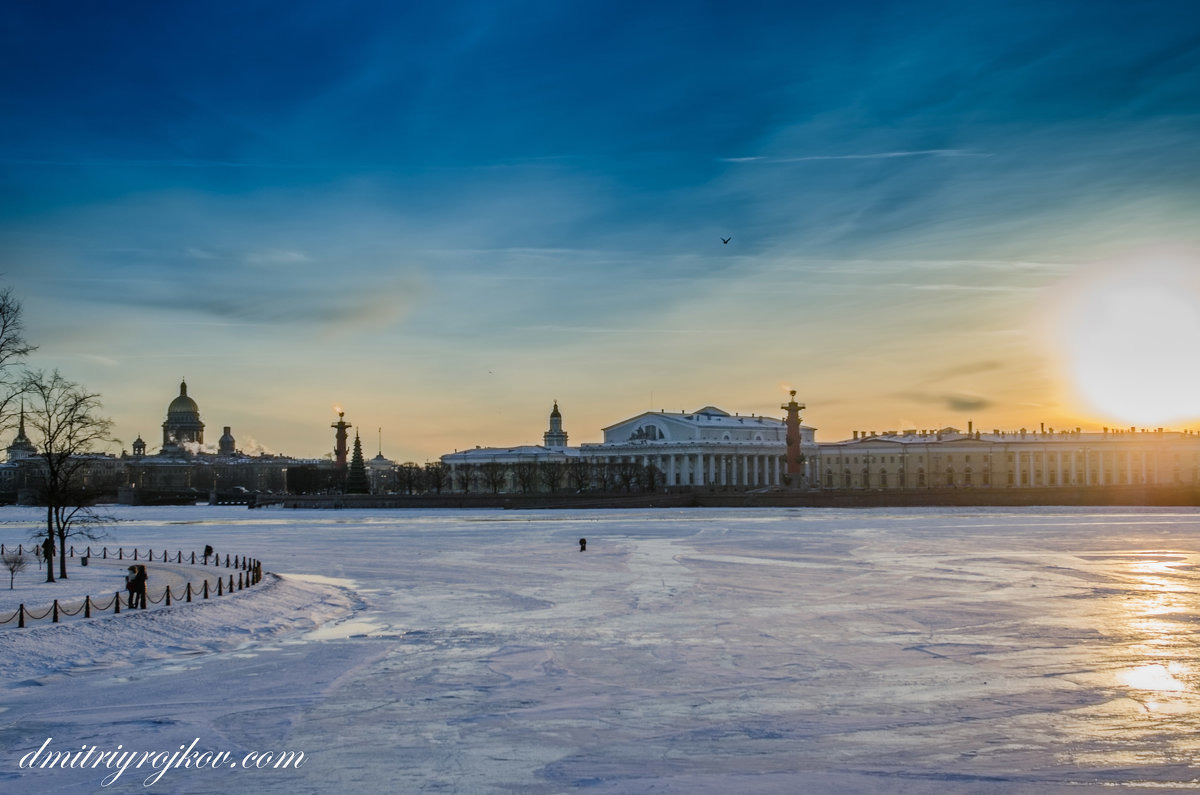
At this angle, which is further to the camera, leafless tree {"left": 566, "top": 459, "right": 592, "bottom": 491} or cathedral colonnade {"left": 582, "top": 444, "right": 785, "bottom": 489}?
cathedral colonnade {"left": 582, "top": 444, "right": 785, "bottom": 489}

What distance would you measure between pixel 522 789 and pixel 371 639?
11428 mm

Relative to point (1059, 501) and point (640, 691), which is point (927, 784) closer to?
point (640, 691)

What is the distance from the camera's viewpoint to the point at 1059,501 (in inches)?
4218

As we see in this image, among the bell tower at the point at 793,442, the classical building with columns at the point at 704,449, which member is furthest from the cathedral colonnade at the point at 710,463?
the bell tower at the point at 793,442

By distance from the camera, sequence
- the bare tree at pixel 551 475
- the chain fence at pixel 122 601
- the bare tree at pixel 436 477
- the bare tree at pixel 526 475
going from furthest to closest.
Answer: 1. the bare tree at pixel 436 477
2. the bare tree at pixel 526 475
3. the bare tree at pixel 551 475
4. the chain fence at pixel 122 601

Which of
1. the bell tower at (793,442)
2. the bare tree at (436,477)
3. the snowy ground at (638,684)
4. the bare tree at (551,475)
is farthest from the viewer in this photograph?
the bare tree at (436,477)

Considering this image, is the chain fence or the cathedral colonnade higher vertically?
the cathedral colonnade

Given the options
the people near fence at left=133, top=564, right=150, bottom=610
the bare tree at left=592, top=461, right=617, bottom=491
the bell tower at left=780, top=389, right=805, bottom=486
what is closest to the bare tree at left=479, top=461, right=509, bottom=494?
the bare tree at left=592, top=461, right=617, bottom=491

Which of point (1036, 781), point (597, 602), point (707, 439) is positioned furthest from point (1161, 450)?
point (1036, 781)

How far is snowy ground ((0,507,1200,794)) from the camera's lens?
13.8 meters

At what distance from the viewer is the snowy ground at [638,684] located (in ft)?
45.4

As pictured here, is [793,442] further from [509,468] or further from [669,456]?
[509,468]

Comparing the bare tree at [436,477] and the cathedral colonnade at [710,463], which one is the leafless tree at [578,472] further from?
the bare tree at [436,477]

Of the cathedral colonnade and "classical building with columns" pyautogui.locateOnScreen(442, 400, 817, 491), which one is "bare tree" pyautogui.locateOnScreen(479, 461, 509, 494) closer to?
"classical building with columns" pyautogui.locateOnScreen(442, 400, 817, 491)
